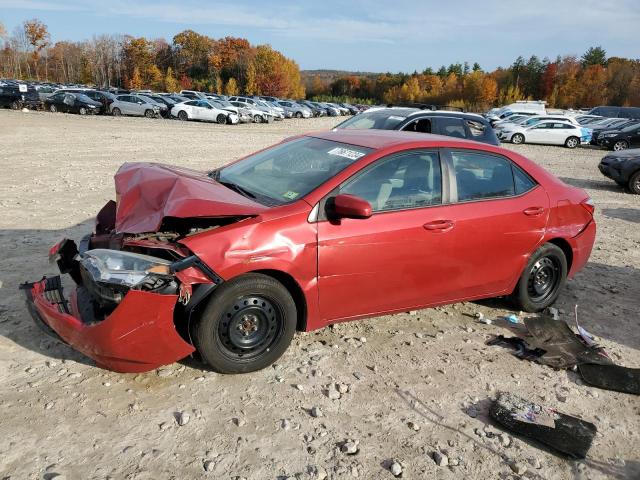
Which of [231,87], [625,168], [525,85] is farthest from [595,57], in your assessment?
[625,168]

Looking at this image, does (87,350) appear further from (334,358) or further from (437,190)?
(437,190)

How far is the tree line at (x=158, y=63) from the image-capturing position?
11025cm

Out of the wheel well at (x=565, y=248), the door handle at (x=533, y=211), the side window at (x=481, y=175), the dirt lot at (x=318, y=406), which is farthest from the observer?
the wheel well at (x=565, y=248)

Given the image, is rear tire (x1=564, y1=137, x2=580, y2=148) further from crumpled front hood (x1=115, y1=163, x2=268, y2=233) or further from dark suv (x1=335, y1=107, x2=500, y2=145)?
crumpled front hood (x1=115, y1=163, x2=268, y2=233)

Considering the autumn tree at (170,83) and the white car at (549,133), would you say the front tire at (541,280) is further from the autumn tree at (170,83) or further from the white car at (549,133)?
the autumn tree at (170,83)

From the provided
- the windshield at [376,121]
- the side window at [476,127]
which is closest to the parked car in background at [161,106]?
the windshield at [376,121]

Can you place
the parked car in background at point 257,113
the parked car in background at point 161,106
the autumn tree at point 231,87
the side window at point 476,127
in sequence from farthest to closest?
the autumn tree at point 231,87 < the parked car in background at point 257,113 < the parked car in background at point 161,106 < the side window at point 476,127

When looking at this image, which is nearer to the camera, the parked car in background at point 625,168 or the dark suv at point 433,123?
the dark suv at point 433,123

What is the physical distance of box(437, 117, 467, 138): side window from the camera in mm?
10633

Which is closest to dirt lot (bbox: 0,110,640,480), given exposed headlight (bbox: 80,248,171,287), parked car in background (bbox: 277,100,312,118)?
exposed headlight (bbox: 80,248,171,287)

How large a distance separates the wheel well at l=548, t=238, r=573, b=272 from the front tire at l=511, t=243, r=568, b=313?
0.22ft

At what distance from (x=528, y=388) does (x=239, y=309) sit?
220 centimetres

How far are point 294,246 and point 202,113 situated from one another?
31364 millimetres

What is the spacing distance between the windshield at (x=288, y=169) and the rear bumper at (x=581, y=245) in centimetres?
249
